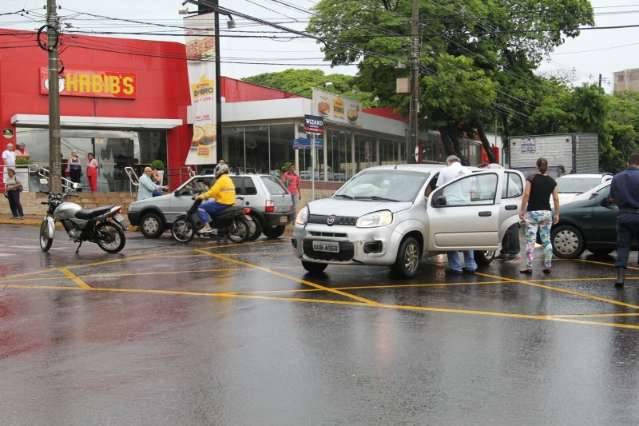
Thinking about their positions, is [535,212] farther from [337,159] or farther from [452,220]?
[337,159]

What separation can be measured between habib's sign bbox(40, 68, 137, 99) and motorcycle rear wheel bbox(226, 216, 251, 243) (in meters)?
16.0

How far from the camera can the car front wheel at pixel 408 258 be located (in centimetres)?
1090

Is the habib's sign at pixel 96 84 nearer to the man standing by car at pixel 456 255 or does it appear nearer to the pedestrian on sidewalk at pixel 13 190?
the pedestrian on sidewalk at pixel 13 190

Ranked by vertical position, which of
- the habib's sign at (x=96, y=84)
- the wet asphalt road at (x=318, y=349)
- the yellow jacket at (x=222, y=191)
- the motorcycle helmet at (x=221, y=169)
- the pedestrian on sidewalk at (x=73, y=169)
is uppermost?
the habib's sign at (x=96, y=84)

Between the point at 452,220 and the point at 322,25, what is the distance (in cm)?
2646

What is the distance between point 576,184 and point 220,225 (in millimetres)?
9718

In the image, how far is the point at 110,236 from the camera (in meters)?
15.1

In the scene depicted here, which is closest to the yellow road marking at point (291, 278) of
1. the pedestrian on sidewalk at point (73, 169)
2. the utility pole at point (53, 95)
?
the utility pole at point (53, 95)

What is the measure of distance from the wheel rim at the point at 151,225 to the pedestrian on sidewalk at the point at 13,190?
19.0ft

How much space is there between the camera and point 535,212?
37.9 feet

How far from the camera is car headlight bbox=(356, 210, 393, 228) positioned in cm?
1067

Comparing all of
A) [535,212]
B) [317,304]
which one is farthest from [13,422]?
[535,212]

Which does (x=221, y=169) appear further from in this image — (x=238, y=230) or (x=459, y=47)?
(x=459, y=47)

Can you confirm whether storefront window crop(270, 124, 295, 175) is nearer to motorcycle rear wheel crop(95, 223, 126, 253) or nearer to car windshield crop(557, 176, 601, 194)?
→ car windshield crop(557, 176, 601, 194)
